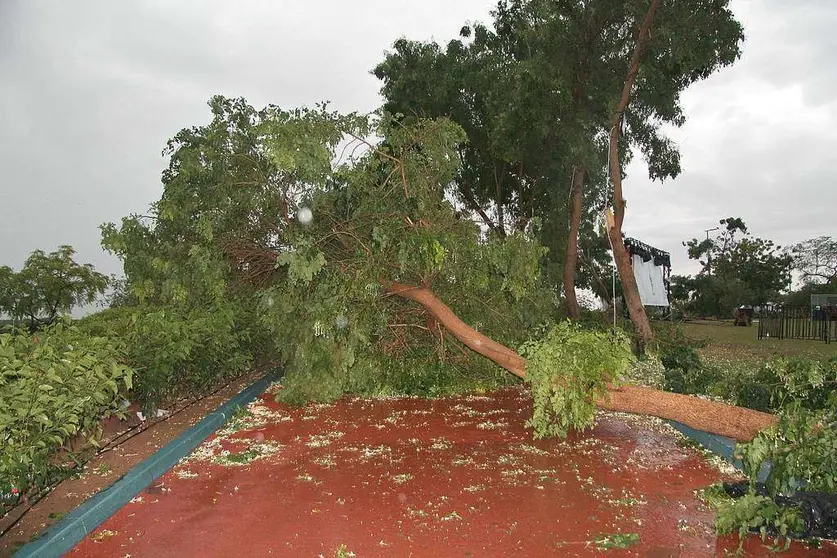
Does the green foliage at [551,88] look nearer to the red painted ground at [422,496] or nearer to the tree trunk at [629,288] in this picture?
the tree trunk at [629,288]

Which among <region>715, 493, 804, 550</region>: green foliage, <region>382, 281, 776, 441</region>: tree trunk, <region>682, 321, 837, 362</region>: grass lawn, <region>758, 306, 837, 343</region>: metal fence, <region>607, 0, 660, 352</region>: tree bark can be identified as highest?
<region>607, 0, 660, 352</region>: tree bark

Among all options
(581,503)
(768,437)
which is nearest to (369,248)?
(581,503)

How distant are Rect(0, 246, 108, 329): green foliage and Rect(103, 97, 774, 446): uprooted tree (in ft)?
93.4

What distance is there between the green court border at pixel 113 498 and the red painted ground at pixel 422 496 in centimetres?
8

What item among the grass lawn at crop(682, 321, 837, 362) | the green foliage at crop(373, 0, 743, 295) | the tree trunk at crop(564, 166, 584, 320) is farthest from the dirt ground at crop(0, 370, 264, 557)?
the grass lawn at crop(682, 321, 837, 362)

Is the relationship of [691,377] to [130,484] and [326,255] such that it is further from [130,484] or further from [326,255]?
[130,484]

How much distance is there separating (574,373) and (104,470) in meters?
4.26

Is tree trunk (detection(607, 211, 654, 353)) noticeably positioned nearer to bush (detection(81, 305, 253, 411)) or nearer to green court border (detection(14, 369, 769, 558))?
green court border (detection(14, 369, 769, 558))

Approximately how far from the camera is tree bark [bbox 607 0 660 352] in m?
12.0

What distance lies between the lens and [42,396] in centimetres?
352

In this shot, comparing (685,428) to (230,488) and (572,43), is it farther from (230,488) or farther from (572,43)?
(572,43)

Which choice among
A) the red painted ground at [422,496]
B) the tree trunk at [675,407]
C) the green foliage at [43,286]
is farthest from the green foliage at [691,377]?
the green foliage at [43,286]

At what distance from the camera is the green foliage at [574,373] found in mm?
5355

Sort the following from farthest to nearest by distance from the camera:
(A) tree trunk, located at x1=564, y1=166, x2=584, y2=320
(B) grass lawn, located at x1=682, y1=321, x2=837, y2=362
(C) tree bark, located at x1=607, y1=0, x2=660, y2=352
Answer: (A) tree trunk, located at x1=564, y1=166, x2=584, y2=320 → (B) grass lawn, located at x1=682, y1=321, x2=837, y2=362 → (C) tree bark, located at x1=607, y1=0, x2=660, y2=352
